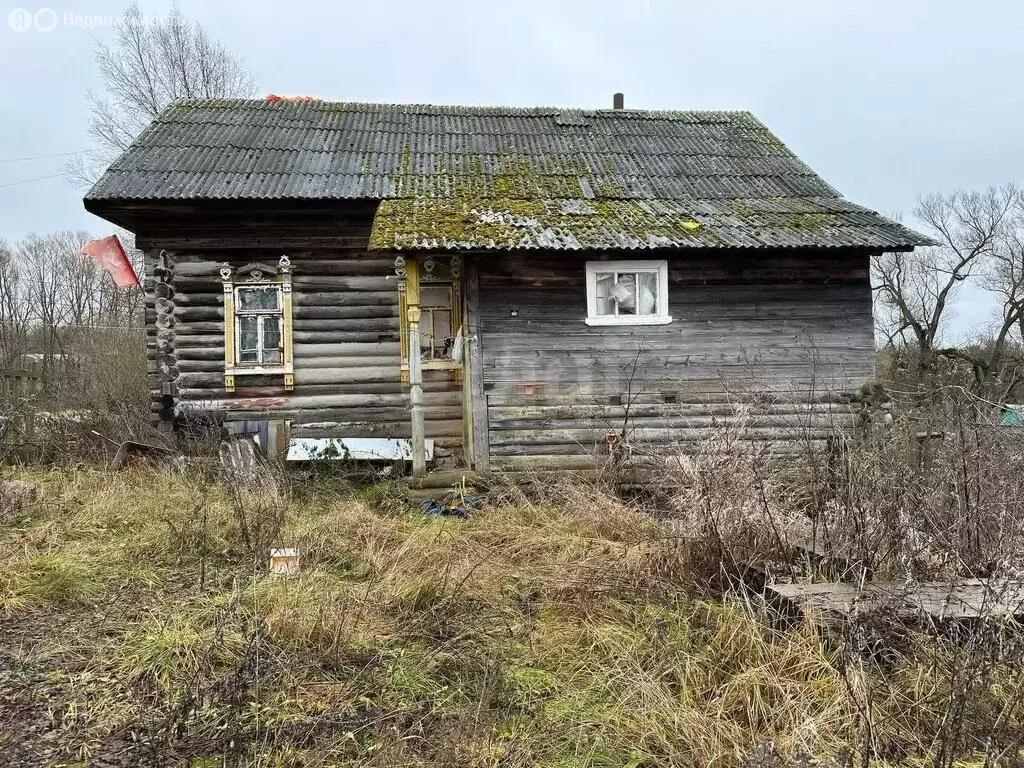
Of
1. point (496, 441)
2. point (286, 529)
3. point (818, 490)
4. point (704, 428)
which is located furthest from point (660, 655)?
point (704, 428)

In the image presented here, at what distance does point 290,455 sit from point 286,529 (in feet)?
11.0

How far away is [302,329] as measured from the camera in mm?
10195

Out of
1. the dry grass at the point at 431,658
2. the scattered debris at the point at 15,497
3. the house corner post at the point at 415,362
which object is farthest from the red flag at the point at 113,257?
the dry grass at the point at 431,658

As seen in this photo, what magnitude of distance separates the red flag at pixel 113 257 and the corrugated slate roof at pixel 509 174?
183cm

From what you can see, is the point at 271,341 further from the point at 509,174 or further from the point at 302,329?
the point at 509,174

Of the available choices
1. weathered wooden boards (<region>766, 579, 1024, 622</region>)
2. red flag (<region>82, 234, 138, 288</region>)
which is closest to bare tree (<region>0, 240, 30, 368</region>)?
red flag (<region>82, 234, 138, 288</region>)

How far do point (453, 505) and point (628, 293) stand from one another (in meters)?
3.93

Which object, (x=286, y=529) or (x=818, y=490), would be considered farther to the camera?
(x=286, y=529)

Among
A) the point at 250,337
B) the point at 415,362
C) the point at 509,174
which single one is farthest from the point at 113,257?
the point at 509,174

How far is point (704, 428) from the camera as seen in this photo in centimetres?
895

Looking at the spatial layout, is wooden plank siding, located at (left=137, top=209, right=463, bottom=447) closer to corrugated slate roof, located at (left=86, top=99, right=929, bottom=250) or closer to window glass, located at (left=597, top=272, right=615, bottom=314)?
corrugated slate roof, located at (left=86, top=99, right=929, bottom=250)

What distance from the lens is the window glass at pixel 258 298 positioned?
33.2ft

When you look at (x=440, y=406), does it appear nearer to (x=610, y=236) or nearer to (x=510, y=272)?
(x=510, y=272)

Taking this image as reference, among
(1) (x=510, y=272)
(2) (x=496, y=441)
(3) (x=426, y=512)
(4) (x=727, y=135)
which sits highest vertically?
(4) (x=727, y=135)
